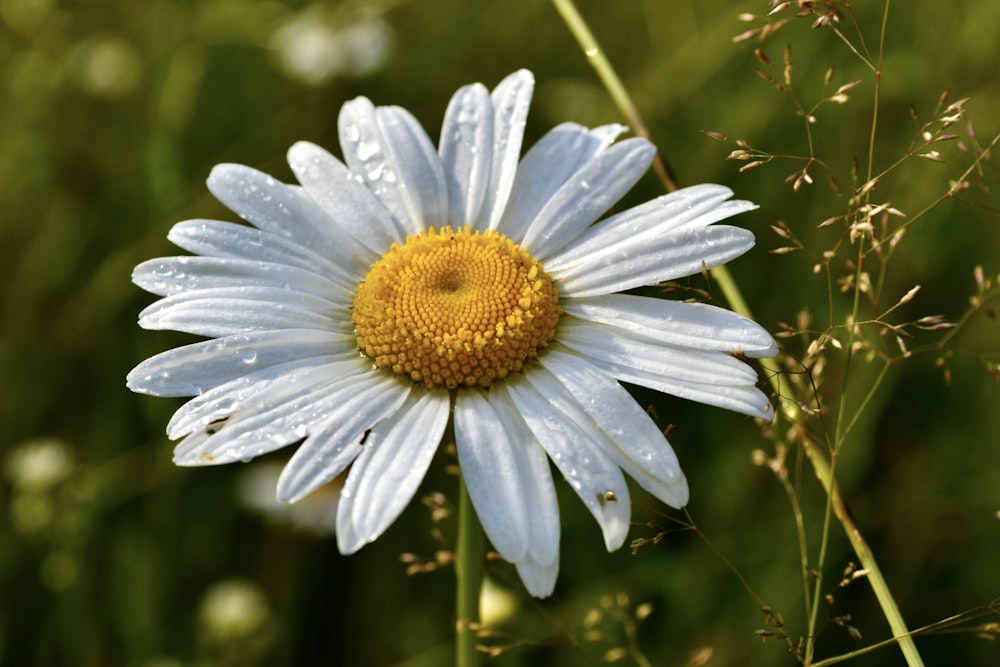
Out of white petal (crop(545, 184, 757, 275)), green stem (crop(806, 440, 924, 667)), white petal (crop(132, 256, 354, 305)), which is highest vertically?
white petal (crop(132, 256, 354, 305))

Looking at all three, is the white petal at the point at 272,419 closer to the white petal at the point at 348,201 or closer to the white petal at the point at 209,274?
the white petal at the point at 209,274

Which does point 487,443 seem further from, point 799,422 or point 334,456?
point 799,422

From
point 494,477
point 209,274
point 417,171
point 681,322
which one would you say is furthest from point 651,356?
point 209,274

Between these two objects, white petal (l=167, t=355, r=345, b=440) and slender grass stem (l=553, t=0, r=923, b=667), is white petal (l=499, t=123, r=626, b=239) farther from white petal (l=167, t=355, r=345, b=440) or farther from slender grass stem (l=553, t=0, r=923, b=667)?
white petal (l=167, t=355, r=345, b=440)

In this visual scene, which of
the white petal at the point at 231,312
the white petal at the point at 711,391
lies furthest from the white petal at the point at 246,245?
the white petal at the point at 711,391

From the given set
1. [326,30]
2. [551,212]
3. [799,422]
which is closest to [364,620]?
[551,212]

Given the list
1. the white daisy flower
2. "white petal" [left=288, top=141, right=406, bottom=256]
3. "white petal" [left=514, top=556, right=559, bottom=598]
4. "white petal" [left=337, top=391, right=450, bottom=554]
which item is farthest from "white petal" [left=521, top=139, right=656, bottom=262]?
"white petal" [left=514, top=556, right=559, bottom=598]
